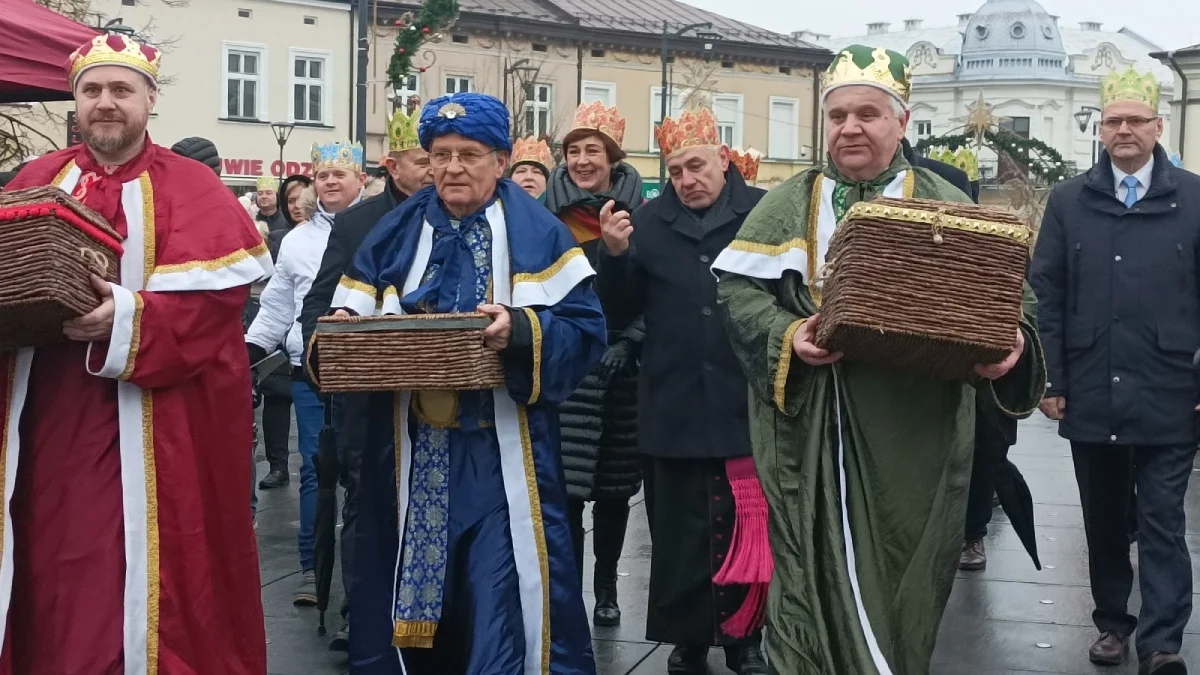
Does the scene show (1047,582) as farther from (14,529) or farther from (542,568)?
(14,529)

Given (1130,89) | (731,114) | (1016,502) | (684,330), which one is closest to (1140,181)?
(1130,89)

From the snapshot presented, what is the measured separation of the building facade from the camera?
83.9 m

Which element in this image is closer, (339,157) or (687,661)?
(687,661)

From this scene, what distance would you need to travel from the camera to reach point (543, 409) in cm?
566

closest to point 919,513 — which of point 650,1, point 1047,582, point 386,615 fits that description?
point 386,615

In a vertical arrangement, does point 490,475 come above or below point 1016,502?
above

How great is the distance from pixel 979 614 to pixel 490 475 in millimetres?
3188

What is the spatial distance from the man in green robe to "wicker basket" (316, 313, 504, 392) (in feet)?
2.64

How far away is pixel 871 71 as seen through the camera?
204 inches

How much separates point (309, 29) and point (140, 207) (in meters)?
37.0

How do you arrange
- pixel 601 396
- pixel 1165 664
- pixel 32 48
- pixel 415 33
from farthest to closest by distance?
pixel 415 33, pixel 32 48, pixel 601 396, pixel 1165 664

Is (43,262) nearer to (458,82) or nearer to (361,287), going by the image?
(361,287)

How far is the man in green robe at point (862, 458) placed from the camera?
5078mm

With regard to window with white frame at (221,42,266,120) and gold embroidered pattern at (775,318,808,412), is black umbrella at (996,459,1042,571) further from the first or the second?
window with white frame at (221,42,266,120)
